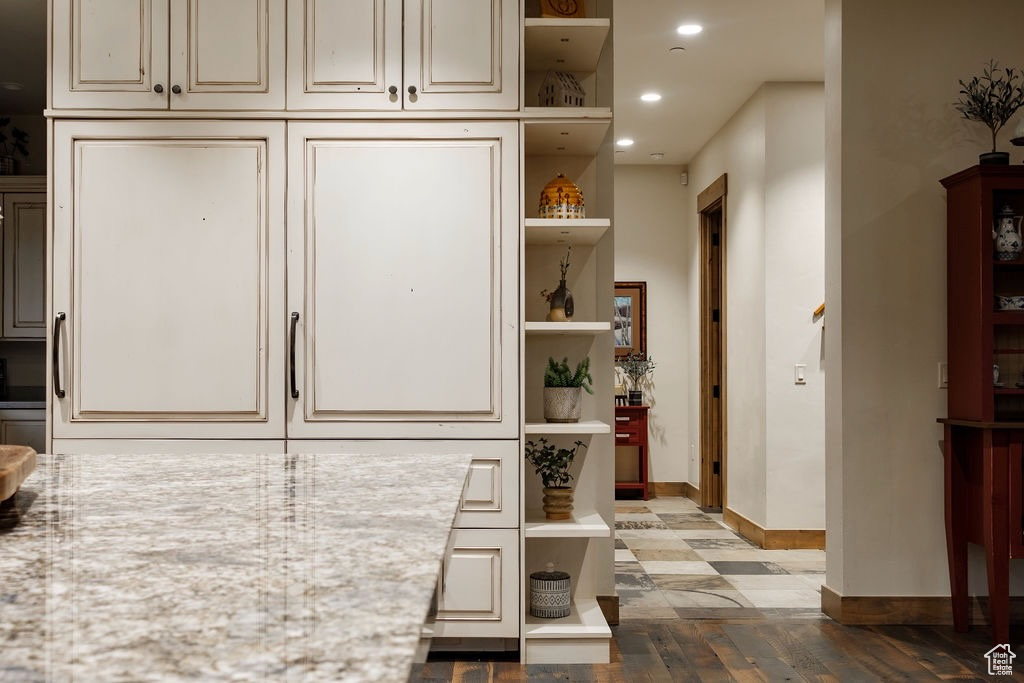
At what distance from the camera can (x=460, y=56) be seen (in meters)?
2.86

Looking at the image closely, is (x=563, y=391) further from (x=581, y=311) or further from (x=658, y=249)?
(x=658, y=249)

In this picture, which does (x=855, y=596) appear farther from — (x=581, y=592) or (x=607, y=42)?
(x=607, y=42)

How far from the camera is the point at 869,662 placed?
2898mm

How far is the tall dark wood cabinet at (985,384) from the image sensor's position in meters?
2.99

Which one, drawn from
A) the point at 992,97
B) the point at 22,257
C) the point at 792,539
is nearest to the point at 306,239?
the point at 992,97

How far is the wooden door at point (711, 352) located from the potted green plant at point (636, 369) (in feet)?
1.94

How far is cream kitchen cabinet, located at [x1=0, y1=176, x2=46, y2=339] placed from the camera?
5012mm

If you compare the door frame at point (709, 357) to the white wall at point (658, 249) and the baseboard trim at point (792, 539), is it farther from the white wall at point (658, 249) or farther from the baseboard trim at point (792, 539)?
the baseboard trim at point (792, 539)

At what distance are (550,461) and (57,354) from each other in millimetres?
1763

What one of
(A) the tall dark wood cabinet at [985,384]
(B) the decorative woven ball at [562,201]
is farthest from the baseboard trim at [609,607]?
(B) the decorative woven ball at [562,201]

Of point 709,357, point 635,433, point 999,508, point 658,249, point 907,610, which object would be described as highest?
point 658,249

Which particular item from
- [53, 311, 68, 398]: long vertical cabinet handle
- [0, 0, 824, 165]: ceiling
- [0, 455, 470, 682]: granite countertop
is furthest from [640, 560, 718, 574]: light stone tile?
[0, 455, 470, 682]: granite countertop

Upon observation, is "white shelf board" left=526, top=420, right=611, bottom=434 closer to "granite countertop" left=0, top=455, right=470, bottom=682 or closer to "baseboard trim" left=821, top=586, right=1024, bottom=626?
"baseboard trim" left=821, top=586, right=1024, bottom=626

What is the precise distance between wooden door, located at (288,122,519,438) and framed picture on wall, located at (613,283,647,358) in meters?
4.31
